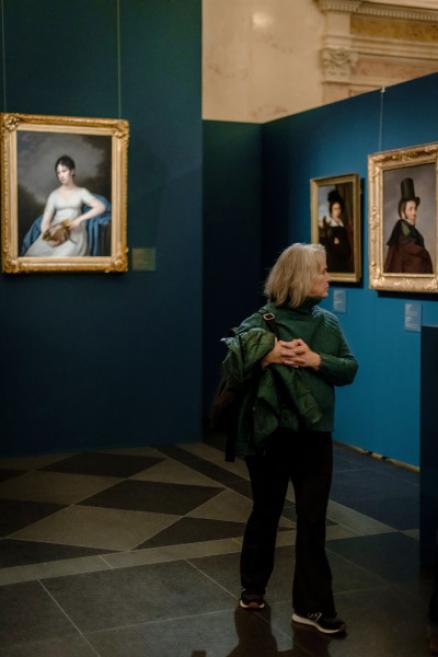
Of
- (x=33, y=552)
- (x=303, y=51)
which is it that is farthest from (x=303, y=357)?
(x=303, y=51)

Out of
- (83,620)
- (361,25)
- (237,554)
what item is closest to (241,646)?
(83,620)

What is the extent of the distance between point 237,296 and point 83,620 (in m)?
6.85

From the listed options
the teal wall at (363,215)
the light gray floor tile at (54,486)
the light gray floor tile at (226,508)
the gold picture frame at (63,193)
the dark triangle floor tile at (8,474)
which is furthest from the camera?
the gold picture frame at (63,193)

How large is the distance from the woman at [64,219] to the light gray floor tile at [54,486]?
2098mm

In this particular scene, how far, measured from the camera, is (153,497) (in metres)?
7.82

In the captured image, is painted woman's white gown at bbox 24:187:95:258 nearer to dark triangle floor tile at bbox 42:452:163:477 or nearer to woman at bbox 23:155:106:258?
woman at bbox 23:155:106:258

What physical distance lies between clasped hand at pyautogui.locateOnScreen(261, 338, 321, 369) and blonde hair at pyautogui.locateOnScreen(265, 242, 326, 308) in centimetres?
22

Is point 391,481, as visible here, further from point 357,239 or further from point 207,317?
point 207,317

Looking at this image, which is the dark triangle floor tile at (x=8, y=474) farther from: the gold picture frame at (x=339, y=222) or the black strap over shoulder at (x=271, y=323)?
the black strap over shoulder at (x=271, y=323)

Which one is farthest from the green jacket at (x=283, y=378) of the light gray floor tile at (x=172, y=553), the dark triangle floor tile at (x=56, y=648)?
the light gray floor tile at (x=172, y=553)

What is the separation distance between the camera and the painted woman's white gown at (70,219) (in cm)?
932

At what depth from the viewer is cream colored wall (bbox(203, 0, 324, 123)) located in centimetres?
1280

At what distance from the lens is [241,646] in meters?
4.83

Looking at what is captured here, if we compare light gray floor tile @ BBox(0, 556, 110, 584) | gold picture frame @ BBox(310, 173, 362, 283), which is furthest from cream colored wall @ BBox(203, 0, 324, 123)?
light gray floor tile @ BBox(0, 556, 110, 584)
